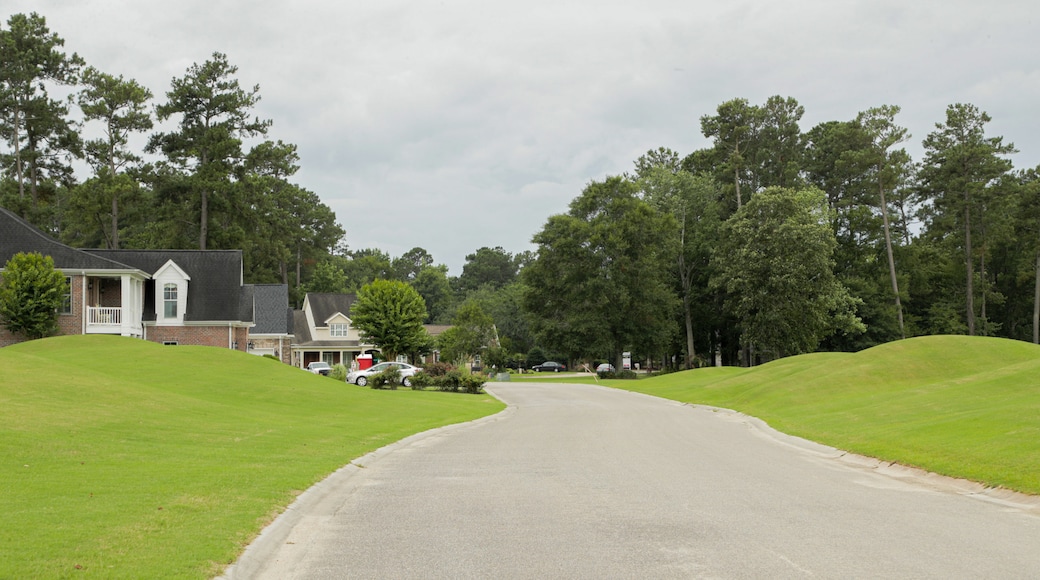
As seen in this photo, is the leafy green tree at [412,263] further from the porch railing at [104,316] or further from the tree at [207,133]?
the porch railing at [104,316]

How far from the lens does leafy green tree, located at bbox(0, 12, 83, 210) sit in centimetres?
5991

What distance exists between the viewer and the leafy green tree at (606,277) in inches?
2899

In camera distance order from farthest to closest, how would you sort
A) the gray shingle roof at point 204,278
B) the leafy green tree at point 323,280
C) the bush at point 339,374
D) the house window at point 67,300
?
1. the leafy green tree at point 323,280
2. the gray shingle roof at point 204,278
3. the bush at point 339,374
4. the house window at point 67,300

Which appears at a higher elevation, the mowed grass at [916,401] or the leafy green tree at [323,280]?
the leafy green tree at [323,280]

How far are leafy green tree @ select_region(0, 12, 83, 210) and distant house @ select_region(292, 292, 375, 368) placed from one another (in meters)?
23.6

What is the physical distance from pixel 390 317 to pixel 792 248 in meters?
31.2

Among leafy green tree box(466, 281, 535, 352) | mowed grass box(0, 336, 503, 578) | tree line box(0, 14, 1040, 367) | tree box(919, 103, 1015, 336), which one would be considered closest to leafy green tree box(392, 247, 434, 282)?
leafy green tree box(466, 281, 535, 352)

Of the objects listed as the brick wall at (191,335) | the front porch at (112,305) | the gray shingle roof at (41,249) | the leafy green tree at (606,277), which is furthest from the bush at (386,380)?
the leafy green tree at (606,277)

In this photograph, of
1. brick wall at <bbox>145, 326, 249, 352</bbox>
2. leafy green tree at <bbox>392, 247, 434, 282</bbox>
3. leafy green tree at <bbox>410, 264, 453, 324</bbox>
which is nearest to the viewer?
brick wall at <bbox>145, 326, 249, 352</bbox>

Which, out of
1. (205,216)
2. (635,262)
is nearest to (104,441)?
(205,216)

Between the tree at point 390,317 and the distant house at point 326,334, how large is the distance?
2028cm

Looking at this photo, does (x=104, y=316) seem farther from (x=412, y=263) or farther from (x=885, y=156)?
(x=412, y=263)

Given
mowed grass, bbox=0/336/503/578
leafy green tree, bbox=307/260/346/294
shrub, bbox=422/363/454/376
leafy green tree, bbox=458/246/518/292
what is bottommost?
mowed grass, bbox=0/336/503/578

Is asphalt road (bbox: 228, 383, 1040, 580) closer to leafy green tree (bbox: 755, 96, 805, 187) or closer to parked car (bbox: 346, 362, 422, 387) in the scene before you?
parked car (bbox: 346, 362, 422, 387)
